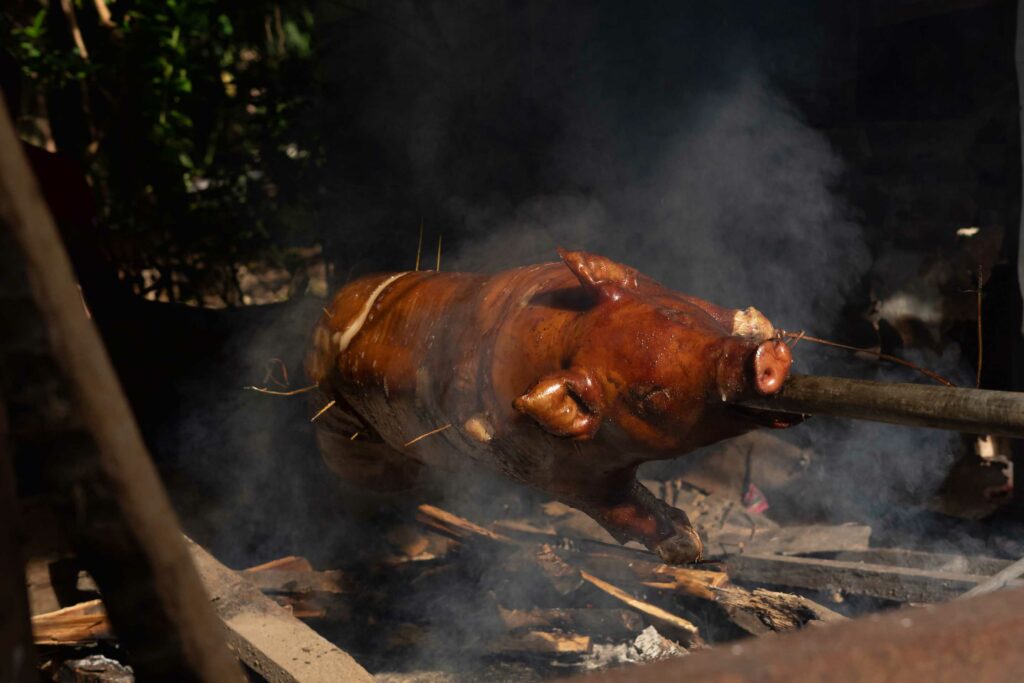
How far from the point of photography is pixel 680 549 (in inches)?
121

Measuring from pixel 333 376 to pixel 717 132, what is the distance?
10.1 ft

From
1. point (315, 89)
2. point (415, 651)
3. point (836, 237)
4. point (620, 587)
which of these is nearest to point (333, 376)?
point (415, 651)

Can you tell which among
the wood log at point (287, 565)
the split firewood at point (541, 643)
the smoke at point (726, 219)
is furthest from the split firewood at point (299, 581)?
the smoke at point (726, 219)

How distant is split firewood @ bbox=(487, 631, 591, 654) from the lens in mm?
4176

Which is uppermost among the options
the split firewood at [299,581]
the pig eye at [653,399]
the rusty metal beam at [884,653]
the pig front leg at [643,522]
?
the rusty metal beam at [884,653]

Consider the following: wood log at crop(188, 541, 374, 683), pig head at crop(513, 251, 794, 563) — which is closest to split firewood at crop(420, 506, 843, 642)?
wood log at crop(188, 541, 374, 683)

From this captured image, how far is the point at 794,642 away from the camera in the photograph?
1125 millimetres

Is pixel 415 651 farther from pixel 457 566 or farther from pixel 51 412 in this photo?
pixel 51 412

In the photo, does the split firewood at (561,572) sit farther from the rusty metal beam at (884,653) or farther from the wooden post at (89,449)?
the wooden post at (89,449)

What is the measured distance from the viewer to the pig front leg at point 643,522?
10.1 feet

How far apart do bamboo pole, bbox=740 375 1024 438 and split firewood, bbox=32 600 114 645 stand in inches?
143

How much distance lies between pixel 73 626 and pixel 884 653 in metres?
4.37

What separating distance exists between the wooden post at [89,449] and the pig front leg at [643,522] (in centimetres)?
203

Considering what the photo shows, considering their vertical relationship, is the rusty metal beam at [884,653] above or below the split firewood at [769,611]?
above
